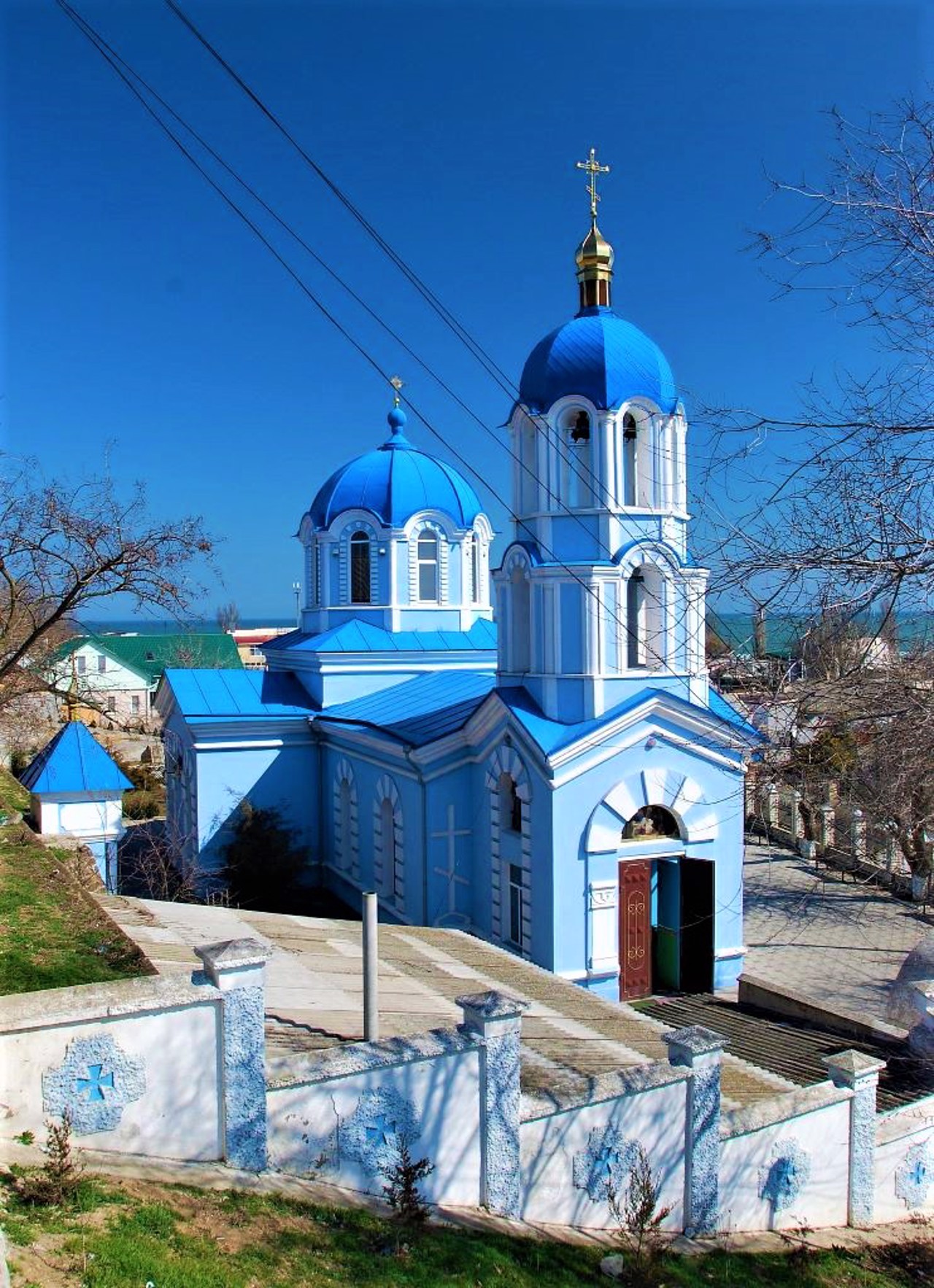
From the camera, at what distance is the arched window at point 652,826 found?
13.4m

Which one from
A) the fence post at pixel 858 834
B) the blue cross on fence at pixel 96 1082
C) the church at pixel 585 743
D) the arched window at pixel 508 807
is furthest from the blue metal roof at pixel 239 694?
the blue cross on fence at pixel 96 1082

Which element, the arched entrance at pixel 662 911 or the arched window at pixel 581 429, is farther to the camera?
the arched window at pixel 581 429

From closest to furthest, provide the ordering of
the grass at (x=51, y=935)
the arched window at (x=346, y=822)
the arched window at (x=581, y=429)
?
the grass at (x=51, y=935) < the arched window at (x=581, y=429) < the arched window at (x=346, y=822)

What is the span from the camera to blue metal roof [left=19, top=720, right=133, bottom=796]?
16703mm

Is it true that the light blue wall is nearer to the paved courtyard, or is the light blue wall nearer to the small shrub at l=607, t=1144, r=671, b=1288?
the paved courtyard

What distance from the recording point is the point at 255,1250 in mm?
4582

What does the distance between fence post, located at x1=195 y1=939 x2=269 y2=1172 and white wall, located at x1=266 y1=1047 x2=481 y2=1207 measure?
122 millimetres

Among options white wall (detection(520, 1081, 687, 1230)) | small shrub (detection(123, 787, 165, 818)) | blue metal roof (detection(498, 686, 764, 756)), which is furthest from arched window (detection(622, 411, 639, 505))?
small shrub (detection(123, 787, 165, 818))

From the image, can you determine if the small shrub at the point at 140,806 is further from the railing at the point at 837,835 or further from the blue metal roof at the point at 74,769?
the railing at the point at 837,835

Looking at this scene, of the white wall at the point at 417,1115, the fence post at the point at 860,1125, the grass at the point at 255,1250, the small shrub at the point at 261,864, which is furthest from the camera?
the small shrub at the point at 261,864

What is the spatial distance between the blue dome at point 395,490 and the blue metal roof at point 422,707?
3.47 metres

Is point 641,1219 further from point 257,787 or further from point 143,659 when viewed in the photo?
point 143,659

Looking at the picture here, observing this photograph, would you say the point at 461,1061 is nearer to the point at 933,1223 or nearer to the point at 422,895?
the point at 933,1223

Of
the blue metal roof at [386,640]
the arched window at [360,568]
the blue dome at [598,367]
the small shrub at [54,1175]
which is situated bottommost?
the small shrub at [54,1175]
